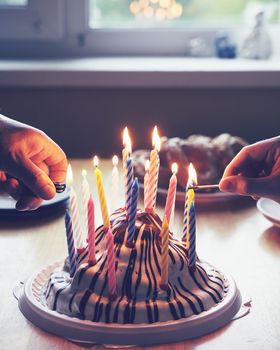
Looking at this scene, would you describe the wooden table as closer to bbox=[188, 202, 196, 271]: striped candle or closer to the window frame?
bbox=[188, 202, 196, 271]: striped candle

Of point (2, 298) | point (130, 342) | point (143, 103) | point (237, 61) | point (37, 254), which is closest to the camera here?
point (130, 342)

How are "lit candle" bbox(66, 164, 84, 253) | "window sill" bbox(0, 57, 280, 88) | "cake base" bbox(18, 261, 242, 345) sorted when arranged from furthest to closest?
"window sill" bbox(0, 57, 280, 88) < "lit candle" bbox(66, 164, 84, 253) < "cake base" bbox(18, 261, 242, 345)

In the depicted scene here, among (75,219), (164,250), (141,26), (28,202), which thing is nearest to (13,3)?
(141,26)

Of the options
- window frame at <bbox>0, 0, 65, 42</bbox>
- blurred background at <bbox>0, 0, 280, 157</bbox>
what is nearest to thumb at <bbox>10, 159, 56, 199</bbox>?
blurred background at <bbox>0, 0, 280, 157</bbox>

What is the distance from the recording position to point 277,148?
1.04m

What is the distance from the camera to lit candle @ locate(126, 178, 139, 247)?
878 mm

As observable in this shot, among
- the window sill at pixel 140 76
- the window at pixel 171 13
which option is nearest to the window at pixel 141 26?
the window at pixel 171 13

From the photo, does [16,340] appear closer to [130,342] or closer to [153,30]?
[130,342]

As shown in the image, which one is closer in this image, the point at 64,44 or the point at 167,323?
the point at 167,323

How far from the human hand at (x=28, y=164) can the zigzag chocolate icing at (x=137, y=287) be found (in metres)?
0.13

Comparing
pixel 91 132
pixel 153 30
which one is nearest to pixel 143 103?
pixel 91 132

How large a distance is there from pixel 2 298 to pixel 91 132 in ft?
4.18

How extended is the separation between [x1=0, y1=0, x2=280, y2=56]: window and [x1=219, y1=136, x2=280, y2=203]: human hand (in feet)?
4.57

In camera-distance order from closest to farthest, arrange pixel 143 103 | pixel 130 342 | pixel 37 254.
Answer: pixel 130 342 → pixel 37 254 → pixel 143 103
